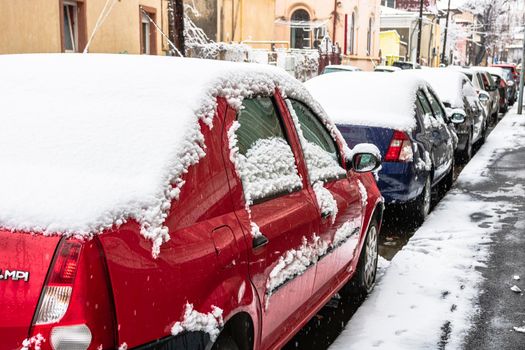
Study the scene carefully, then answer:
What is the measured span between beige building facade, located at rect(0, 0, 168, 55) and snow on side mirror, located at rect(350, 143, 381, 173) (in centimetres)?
1007

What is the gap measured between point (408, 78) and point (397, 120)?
1143 mm

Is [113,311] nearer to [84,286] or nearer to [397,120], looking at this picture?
[84,286]

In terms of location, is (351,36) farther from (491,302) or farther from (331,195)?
(331,195)

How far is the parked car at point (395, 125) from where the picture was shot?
21.4ft

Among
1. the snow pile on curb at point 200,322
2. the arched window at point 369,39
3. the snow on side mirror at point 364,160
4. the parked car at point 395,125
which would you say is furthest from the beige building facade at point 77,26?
the arched window at point 369,39

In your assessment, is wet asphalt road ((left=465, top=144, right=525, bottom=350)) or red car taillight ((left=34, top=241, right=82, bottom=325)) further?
wet asphalt road ((left=465, top=144, right=525, bottom=350))

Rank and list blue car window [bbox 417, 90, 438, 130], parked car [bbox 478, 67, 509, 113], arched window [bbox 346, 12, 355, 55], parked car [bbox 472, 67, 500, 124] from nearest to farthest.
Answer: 1. blue car window [bbox 417, 90, 438, 130]
2. parked car [bbox 472, 67, 500, 124]
3. parked car [bbox 478, 67, 509, 113]
4. arched window [bbox 346, 12, 355, 55]

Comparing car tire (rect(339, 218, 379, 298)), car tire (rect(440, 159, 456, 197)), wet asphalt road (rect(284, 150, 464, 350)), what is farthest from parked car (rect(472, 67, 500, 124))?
car tire (rect(339, 218, 379, 298))

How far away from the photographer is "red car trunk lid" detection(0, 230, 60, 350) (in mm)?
1945

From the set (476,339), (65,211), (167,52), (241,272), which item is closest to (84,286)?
(65,211)

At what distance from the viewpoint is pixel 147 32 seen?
19375mm

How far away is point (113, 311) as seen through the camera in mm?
2035

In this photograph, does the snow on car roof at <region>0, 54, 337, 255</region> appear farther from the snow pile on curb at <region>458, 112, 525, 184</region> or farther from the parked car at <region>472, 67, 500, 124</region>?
the parked car at <region>472, 67, 500, 124</region>

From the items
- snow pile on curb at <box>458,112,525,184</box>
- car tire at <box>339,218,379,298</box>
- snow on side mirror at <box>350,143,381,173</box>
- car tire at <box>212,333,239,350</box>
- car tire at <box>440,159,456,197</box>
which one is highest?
snow on side mirror at <box>350,143,381,173</box>
